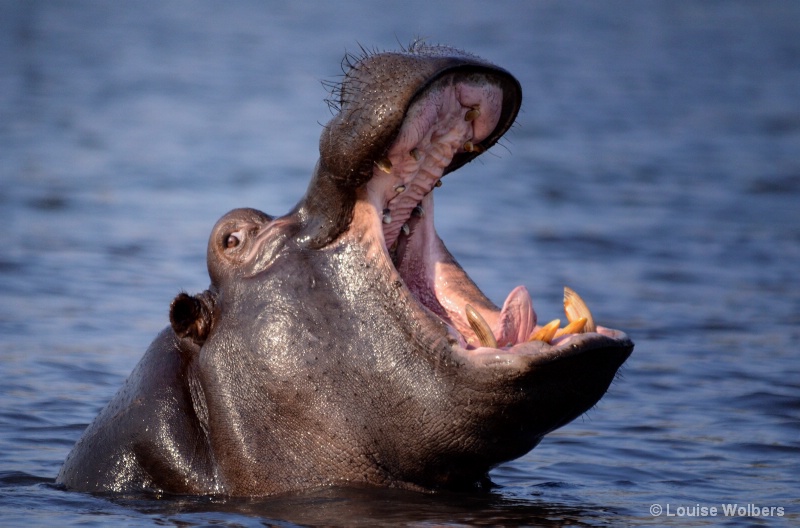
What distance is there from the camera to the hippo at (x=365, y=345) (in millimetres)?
6418

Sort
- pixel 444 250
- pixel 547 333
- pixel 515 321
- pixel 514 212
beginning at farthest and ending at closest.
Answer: pixel 514 212, pixel 444 250, pixel 515 321, pixel 547 333

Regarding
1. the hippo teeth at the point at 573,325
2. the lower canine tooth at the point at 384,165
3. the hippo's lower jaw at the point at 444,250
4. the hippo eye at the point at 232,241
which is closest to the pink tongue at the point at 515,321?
the hippo's lower jaw at the point at 444,250

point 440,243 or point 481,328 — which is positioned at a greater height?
point 440,243

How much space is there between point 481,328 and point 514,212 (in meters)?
11.3

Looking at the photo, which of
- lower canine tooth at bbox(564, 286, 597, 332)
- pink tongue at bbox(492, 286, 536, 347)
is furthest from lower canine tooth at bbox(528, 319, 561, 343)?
pink tongue at bbox(492, 286, 536, 347)

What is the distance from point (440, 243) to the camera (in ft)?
24.2

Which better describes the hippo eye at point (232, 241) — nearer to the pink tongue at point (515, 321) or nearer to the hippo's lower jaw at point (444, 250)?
the hippo's lower jaw at point (444, 250)

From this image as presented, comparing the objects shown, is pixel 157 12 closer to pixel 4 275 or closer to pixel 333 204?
pixel 4 275

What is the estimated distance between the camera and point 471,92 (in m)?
6.70

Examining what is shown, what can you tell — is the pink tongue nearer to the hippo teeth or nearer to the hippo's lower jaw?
the hippo's lower jaw

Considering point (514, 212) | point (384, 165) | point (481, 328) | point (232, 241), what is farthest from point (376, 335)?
point (514, 212)

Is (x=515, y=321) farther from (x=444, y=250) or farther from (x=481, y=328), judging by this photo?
(x=444, y=250)

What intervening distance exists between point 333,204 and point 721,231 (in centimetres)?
1073

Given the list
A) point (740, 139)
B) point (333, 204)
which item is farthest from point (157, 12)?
point (333, 204)
